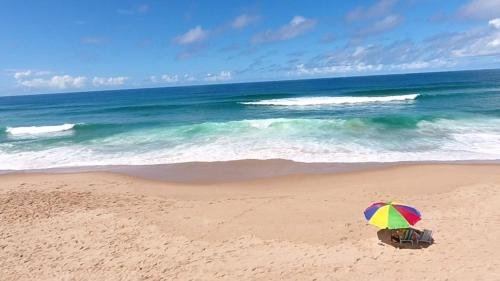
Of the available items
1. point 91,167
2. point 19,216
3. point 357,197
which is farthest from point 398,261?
point 91,167

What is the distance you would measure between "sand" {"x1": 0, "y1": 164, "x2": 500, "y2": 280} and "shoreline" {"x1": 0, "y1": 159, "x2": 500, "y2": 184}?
0.59 meters

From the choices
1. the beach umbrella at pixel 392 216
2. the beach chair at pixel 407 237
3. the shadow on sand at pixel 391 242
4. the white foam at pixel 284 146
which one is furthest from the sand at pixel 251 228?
the white foam at pixel 284 146

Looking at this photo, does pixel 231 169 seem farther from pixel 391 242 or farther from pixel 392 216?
pixel 392 216

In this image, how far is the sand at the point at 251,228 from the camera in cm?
636

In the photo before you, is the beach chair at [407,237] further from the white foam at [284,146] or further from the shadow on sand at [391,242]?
the white foam at [284,146]

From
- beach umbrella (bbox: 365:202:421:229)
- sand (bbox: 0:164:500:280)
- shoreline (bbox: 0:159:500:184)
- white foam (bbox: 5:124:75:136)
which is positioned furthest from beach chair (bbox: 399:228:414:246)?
white foam (bbox: 5:124:75:136)

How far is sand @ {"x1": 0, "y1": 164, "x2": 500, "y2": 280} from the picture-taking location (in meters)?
6.36

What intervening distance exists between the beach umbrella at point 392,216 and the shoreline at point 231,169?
16.9ft

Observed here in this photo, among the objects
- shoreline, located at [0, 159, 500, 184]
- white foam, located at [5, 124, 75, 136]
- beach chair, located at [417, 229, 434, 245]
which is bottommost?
beach chair, located at [417, 229, 434, 245]

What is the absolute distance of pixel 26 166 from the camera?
50.6 feet

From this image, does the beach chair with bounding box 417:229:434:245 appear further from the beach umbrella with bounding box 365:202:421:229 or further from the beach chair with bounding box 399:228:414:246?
the beach umbrella with bounding box 365:202:421:229

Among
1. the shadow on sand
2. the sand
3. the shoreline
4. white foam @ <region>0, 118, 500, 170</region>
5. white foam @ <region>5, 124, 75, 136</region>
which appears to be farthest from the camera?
white foam @ <region>5, 124, 75, 136</region>

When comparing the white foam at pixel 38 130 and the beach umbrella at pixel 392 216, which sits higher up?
the white foam at pixel 38 130

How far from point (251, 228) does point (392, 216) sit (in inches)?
123
